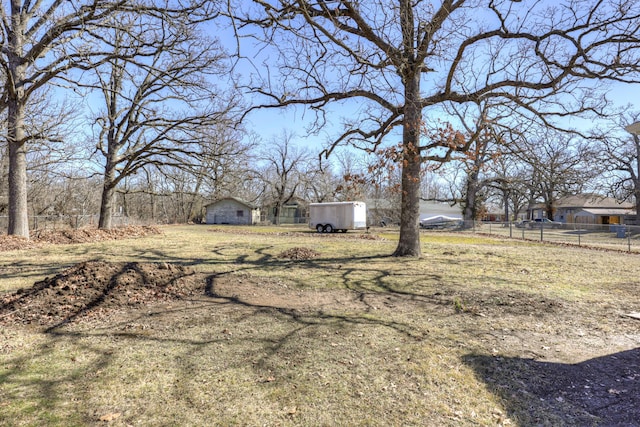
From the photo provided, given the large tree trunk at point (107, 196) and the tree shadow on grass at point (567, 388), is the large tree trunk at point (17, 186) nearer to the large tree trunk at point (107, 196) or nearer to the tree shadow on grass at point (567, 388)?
the large tree trunk at point (107, 196)

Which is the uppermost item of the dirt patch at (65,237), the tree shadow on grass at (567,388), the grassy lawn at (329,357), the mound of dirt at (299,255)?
the dirt patch at (65,237)

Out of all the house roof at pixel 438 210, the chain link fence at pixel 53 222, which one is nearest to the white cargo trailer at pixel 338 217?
the chain link fence at pixel 53 222

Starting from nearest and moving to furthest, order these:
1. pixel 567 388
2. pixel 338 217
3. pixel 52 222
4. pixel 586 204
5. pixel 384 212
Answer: pixel 567 388, pixel 52 222, pixel 338 217, pixel 384 212, pixel 586 204

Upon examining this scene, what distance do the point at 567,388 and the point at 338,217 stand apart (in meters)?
25.5

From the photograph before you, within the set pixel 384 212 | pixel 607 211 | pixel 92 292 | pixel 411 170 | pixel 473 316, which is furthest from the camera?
pixel 607 211

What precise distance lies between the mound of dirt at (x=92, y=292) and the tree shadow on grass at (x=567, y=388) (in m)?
5.04

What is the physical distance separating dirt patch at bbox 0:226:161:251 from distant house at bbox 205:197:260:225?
91.8 feet

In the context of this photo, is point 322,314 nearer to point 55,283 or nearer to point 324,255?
point 55,283

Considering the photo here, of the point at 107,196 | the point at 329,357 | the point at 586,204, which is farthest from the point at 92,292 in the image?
the point at 586,204

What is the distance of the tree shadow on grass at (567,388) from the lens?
2.79m

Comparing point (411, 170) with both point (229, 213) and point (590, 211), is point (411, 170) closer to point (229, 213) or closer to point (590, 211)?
point (229, 213)

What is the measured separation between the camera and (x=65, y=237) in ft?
53.1

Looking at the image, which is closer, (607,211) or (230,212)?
(230,212)

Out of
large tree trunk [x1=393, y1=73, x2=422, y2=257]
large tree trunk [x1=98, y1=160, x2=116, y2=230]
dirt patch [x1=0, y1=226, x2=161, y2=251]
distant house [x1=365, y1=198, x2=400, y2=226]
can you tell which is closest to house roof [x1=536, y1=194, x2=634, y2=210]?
distant house [x1=365, y1=198, x2=400, y2=226]
